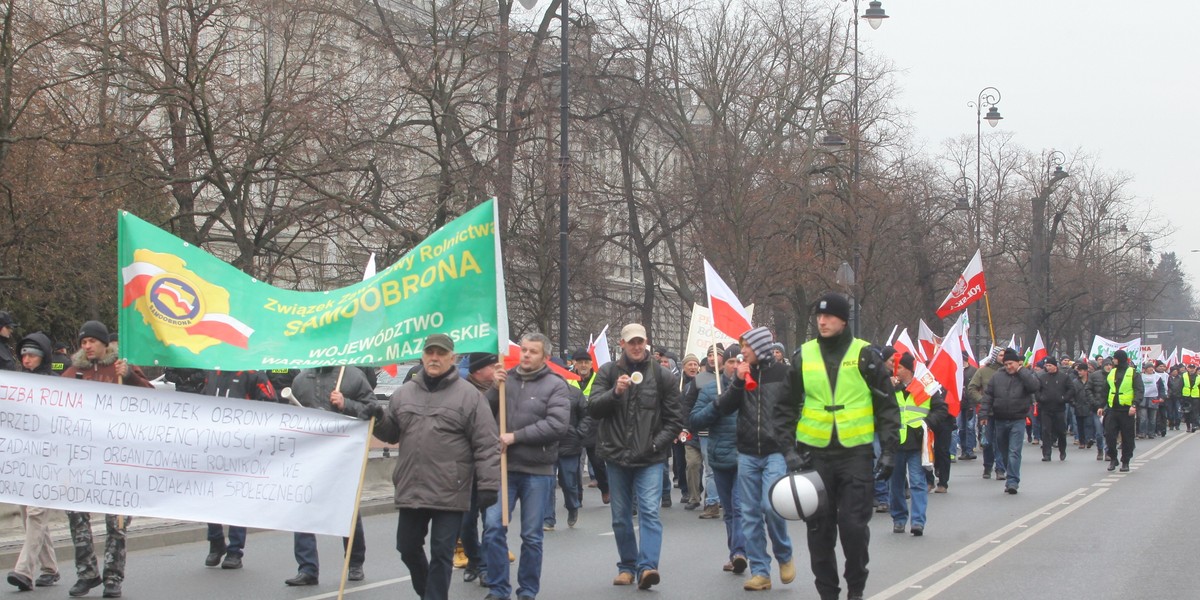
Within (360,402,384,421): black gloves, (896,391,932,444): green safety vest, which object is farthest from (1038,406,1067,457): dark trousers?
(360,402,384,421): black gloves

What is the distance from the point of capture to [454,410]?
7.65 metres

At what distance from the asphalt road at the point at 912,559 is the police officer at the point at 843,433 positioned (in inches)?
52.3

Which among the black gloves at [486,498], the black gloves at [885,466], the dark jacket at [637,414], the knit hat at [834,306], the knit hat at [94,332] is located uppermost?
the knit hat at [834,306]

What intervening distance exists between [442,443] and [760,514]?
3.06 metres

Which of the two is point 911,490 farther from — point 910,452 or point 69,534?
point 69,534

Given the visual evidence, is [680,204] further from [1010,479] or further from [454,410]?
[454,410]

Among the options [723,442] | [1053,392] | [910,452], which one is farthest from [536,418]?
[1053,392]

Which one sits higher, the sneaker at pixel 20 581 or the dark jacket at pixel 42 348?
the dark jacket at pixel 42 348

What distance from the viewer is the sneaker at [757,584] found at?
9.70 metres

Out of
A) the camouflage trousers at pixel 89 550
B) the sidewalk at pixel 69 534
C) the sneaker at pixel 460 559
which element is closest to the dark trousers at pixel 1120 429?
the sneaker at pixel 460 559

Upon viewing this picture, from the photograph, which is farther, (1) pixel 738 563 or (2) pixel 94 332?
(1) pixel 738 563

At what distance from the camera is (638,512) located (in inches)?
377

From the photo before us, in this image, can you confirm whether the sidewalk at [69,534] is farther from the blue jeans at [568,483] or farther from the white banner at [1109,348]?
the white banner at [1109,348]

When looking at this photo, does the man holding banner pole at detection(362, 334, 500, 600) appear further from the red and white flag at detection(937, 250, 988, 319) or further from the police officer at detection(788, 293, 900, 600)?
the red and white flag at detection(937, 250, 988, 319)
